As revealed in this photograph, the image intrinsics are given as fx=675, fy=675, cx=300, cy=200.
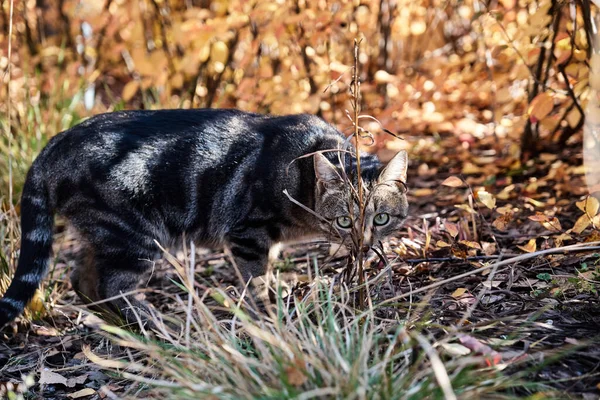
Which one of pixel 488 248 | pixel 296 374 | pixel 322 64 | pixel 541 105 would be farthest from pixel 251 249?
pixel 322 64

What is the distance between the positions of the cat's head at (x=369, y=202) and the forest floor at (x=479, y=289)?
17 cm

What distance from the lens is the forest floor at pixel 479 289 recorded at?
2.41 metres

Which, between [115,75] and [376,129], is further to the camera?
[115,75]

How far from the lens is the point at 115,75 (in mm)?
8742

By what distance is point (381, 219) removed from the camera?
11.5 ft

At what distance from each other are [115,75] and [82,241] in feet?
18.6

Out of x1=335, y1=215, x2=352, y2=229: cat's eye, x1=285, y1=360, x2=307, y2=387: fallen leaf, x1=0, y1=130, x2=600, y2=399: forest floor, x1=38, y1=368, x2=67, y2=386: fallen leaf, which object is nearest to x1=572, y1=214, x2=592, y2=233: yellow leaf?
x1=0, y1=130, x2=600, y2=399: forest floor

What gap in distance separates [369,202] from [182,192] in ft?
3.24

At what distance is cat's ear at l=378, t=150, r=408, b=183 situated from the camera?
3266mm

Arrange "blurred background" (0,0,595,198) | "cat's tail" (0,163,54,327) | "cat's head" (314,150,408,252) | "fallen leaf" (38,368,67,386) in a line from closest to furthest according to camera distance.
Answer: "fallen leaf" (38,368,67,386) → "cat's tail" (0,163,54,327) → "cat's head" (314,150,408,252) → "blurred background" (0,0,595,198)

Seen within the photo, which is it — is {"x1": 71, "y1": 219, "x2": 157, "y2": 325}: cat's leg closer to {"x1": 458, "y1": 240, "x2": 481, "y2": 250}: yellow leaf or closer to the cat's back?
the cat's back

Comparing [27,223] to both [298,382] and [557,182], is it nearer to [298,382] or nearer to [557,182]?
[298,382]

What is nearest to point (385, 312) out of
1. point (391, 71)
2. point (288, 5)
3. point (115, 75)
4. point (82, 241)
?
point (82, 241)

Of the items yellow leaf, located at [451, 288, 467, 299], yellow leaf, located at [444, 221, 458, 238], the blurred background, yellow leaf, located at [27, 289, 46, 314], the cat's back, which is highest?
the blurred background
